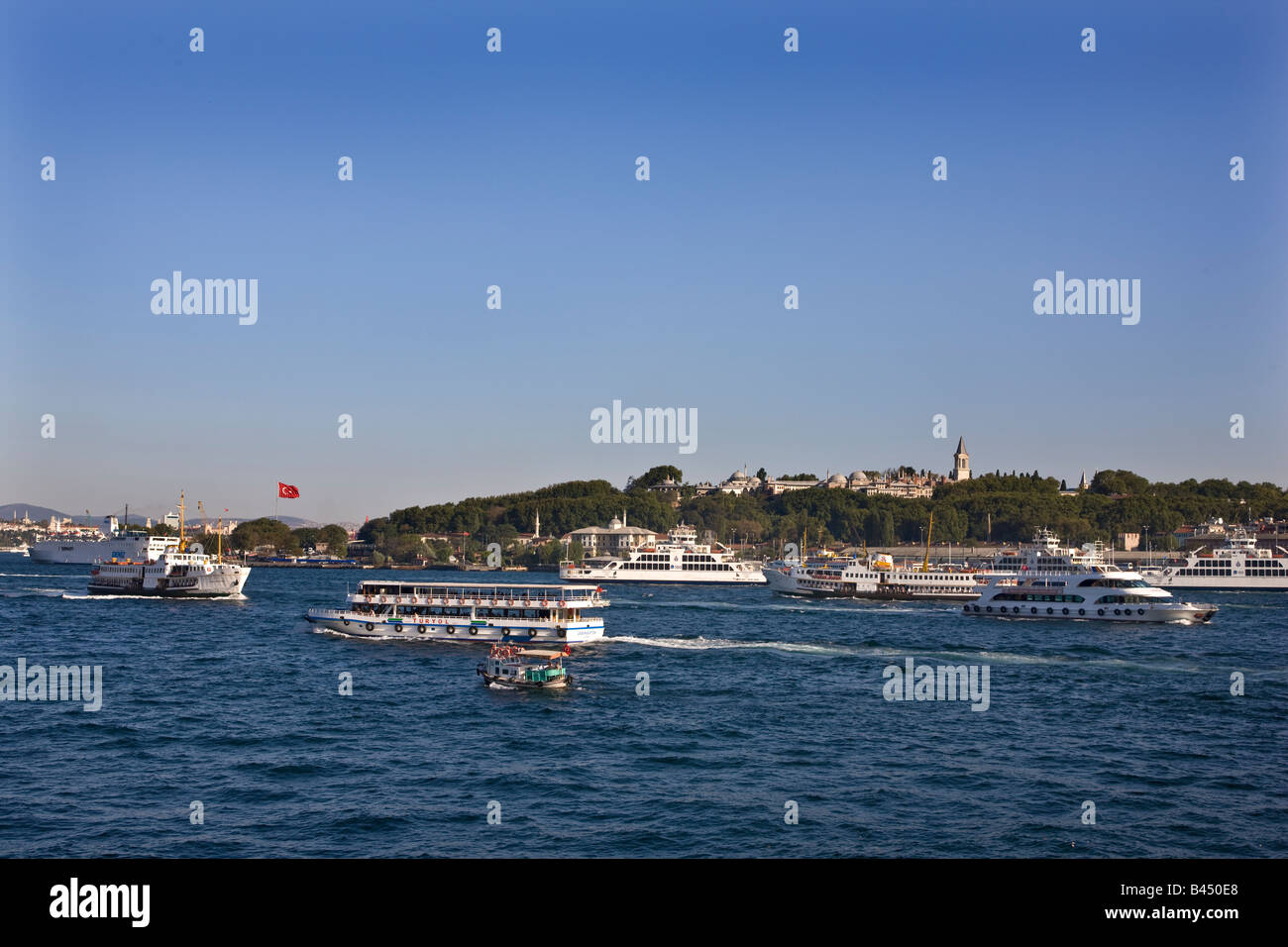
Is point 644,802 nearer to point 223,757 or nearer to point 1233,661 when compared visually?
point 223,757

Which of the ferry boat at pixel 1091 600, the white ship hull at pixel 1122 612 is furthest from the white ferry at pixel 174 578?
the white ship hull at pixel 1122 612

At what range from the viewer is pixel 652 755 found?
37.6 meters

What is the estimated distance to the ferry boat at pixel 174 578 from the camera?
115250 mm

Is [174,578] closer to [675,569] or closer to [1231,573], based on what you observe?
[675,569]

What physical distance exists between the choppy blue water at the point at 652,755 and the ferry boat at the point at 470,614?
271 cm

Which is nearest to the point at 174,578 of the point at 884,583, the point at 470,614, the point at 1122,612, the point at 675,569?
the point at 470,614

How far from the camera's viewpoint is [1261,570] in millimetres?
154625

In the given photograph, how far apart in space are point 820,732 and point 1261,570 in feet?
460

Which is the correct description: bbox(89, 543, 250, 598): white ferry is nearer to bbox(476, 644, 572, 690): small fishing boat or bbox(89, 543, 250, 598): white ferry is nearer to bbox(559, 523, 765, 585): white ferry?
bbox(476, 644, 572, 690): small fishing boat

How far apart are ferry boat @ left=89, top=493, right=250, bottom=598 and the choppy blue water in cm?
4273

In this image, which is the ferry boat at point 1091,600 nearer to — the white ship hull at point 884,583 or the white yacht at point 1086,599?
the white yacht at point 1086,599
